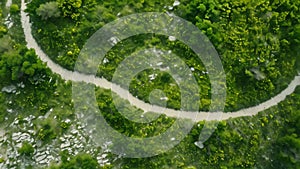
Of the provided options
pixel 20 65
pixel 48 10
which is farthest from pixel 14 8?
pixel 20 65

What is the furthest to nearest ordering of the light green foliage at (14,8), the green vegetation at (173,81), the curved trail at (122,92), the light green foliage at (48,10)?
the light green foliage at (14,8)
the curved trail at (122,92)
the light green foliage at (48,10)
the green vegetation at (173,81)

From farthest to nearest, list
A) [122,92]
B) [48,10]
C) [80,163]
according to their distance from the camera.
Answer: [122,92], [48,10], [80,163]

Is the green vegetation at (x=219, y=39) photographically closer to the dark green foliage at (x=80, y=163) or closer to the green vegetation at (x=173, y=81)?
the green vegetation at (x=173, y=81)

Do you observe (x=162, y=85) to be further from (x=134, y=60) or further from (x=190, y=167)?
(x=190, y=167)

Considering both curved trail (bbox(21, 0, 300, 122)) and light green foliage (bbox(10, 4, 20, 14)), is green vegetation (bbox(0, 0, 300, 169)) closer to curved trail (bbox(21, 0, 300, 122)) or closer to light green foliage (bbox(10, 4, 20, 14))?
light green foliage (bbox(10, 4, 20, 14))

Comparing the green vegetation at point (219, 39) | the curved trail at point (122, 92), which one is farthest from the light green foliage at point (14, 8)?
the green vegetation at point (219, 39)

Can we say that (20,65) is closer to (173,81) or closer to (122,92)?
(122,92)

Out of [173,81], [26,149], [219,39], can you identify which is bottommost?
[26,149]

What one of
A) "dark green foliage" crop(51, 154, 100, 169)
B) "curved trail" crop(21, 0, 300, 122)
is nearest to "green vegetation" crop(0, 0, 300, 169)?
"dark green foliage" crop(51, 154, 100, 169)
